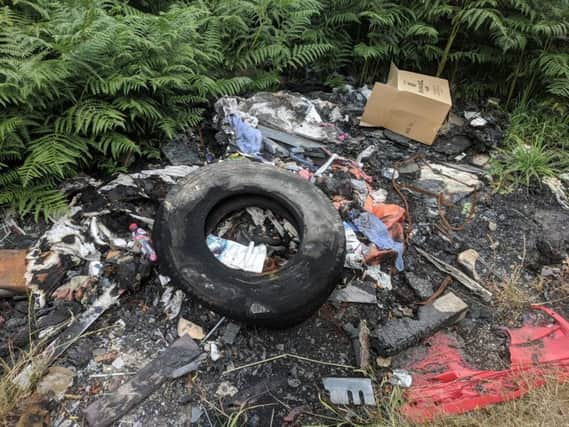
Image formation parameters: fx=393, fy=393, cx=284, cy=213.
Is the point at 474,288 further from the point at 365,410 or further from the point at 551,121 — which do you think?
the point at 551,121

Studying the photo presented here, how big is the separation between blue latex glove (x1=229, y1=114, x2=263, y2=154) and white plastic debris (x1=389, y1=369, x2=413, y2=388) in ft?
6.59

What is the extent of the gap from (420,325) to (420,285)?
349mm

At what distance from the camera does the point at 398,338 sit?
233cm

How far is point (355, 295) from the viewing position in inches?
100

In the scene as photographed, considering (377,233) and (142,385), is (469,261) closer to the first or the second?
(377,233)

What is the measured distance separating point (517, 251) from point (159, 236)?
104 inches

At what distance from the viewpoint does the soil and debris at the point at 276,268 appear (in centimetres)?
210

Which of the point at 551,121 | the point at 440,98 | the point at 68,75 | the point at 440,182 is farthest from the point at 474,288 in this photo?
the point at 68,75

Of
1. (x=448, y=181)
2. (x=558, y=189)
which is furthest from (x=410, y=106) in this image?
(x=558, y=189)

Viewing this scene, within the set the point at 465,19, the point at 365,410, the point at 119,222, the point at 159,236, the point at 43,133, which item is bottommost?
the point at 365,410

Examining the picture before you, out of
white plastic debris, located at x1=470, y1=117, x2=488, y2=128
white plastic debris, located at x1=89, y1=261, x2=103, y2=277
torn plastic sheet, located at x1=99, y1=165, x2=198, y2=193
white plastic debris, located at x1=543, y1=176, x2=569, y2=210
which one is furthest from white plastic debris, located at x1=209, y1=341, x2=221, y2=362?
white plastic debris, located at x1=470, y1=117, x2=488, y2=128

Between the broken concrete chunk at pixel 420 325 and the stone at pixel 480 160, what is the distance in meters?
1.73

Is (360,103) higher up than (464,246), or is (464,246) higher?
(360,103)

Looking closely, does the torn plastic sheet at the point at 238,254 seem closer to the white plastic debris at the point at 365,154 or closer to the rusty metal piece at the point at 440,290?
the rusty metal piece at the point at 440,290
